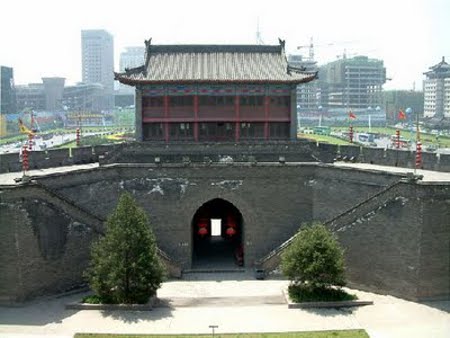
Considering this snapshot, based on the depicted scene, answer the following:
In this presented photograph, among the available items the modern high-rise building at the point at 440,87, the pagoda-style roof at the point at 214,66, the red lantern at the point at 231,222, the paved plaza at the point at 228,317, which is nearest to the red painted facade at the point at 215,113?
the pagoda-style roof at the point at 214,66

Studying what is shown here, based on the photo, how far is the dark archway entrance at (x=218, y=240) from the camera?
89.2 ft

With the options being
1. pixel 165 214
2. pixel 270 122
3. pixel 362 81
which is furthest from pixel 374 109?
pixel 165 214

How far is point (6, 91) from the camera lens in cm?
9575

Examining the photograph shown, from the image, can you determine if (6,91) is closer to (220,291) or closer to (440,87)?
(220,291)

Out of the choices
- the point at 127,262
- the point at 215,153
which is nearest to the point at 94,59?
the point at 215,153

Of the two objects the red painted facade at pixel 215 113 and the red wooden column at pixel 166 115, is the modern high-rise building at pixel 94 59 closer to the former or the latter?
the red painted facade at pixel 215 113

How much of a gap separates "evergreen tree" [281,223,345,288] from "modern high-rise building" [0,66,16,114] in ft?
277

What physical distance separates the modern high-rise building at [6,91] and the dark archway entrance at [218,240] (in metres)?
74.3

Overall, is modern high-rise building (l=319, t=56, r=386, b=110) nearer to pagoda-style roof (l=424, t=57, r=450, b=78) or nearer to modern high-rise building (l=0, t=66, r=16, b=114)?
pagoda-style roof (l=424, t=57, r=450, b=78)

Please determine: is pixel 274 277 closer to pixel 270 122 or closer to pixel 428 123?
pixel 270 122

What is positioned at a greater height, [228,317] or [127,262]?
[127,262]

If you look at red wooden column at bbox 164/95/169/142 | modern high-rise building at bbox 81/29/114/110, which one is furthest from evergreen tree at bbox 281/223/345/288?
modern high-rise building at bbox 81/29/114/110

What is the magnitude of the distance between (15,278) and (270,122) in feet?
55.1

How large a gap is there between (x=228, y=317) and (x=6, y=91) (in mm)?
88129
